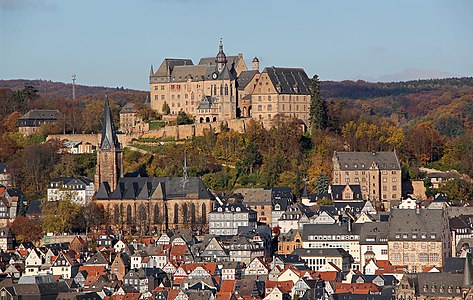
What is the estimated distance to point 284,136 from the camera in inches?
4033

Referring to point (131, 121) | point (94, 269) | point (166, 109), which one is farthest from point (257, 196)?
point (131, 121)

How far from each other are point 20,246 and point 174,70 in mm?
25148

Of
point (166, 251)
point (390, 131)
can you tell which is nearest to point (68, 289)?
point (166, 251)

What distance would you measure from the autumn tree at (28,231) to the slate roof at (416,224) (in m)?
27.5

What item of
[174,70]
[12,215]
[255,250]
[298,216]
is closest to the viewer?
[255,250]

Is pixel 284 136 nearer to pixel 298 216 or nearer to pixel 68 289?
pixel 298 216

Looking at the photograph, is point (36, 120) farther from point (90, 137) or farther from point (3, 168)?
point (3, 168)

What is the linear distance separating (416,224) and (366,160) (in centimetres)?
1536

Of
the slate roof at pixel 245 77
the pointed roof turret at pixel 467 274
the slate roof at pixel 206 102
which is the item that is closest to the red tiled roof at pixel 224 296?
the pointed roof turret at pixel 467 274

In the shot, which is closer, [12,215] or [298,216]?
[298,216]

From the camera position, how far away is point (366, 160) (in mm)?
99062

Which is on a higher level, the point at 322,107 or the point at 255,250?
the point at 322,107

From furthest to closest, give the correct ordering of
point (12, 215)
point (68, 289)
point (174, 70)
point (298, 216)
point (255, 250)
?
point (174, 70), point (12, 215), point (298, 216), point (255, 250), point (68, 289)

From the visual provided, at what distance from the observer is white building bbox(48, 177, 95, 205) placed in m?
100
